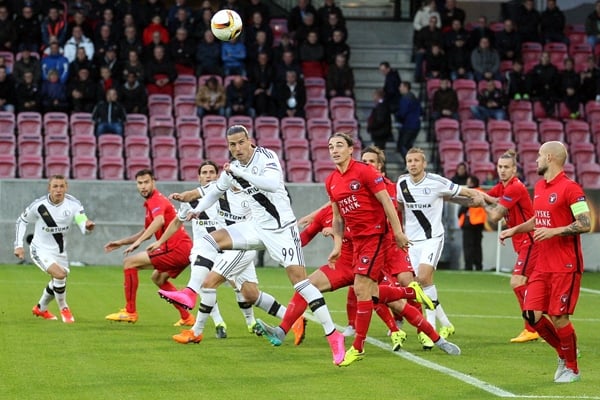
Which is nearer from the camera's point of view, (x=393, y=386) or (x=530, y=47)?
(x=393, y=386)

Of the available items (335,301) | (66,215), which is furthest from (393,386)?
(335,301)

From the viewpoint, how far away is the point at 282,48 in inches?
1081

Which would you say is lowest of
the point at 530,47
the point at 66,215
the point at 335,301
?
the point at 335,301

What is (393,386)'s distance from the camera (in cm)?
971

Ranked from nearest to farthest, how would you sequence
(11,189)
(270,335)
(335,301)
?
(270,335) → (335,301) → (11,189)

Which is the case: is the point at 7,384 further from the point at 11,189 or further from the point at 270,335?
the point at 11,189

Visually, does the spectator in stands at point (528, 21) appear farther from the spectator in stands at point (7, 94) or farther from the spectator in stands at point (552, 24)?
the spectator in stands at point (7, 94)

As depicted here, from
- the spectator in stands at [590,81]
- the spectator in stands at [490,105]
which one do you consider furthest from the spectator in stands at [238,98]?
the spectator in stands at [590,81]

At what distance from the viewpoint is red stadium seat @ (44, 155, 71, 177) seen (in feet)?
81.8

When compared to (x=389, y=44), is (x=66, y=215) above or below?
below

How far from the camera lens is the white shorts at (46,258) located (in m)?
14.4

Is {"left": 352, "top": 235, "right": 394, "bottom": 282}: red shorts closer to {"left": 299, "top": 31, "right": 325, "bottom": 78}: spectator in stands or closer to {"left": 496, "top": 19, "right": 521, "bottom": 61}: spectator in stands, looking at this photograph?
{"left": 299, "top": 31, "right": 325, "bottom": 78}: spectator in stands

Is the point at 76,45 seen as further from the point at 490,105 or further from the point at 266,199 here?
the point at 266,199

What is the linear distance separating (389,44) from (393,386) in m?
21.9
